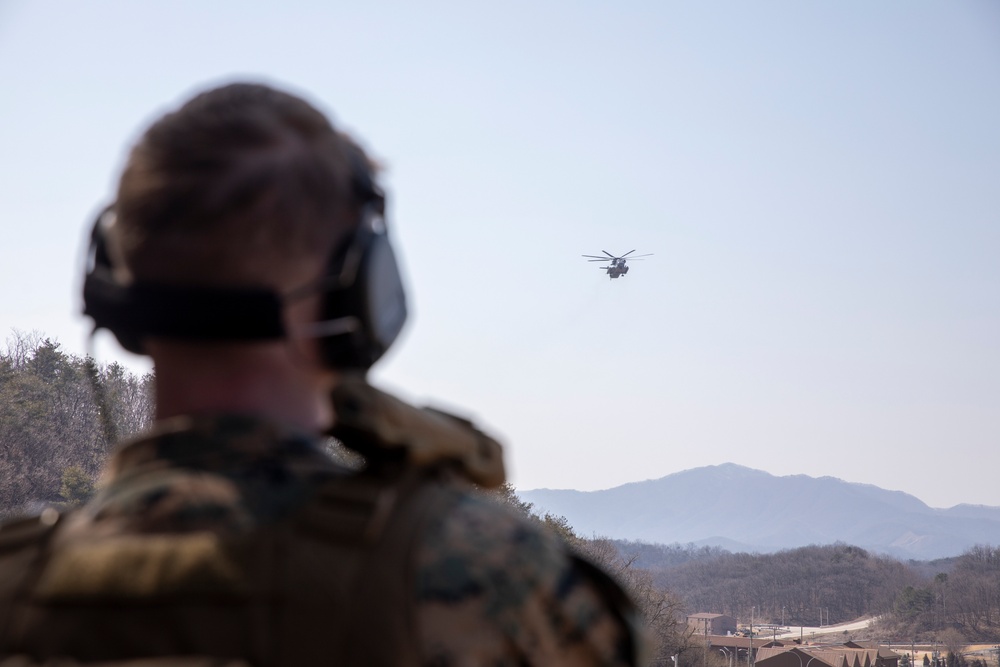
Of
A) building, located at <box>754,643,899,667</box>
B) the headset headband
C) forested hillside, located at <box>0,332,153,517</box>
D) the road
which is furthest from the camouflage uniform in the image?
the road

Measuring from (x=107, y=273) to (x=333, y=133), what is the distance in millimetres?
590

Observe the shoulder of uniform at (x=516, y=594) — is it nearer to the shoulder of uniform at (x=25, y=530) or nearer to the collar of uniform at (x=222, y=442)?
the collar of uniform at (x=222, y=442)

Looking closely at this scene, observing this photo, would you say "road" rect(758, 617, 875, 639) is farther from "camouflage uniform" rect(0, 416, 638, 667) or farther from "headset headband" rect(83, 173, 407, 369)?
"camouflage uniform" rect(0, 416, 638, 667)

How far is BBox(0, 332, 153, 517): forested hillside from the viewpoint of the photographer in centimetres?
6256

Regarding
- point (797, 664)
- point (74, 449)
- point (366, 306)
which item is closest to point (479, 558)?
point (366, 306)

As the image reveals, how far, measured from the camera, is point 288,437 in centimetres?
209

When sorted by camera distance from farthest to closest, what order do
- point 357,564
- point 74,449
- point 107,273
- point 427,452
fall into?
point 74,449, point 107,273, point 427,452, point 357,564

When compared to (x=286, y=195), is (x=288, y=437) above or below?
below

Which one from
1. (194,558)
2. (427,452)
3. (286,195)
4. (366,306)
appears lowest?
(194,558)

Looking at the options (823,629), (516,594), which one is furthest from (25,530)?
(823,629)

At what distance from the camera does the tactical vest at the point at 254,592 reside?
1812 mm

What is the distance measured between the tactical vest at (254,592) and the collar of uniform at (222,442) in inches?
6.3

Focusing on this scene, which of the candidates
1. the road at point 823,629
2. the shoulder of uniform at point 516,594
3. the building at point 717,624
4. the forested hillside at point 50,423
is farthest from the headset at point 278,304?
the road at point 823,629

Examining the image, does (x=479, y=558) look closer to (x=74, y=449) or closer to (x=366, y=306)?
(x=366, y=306)
